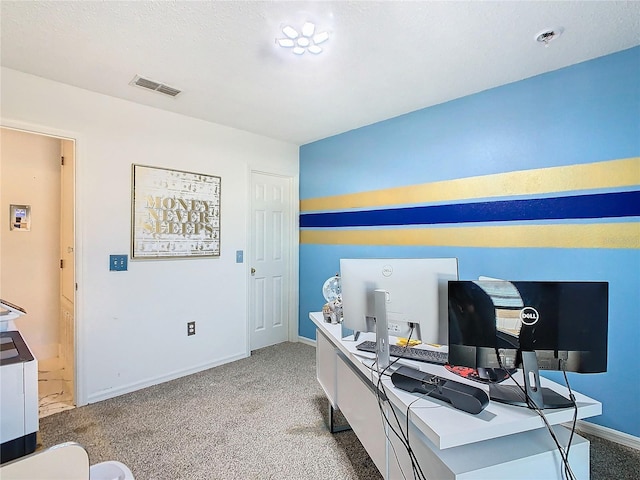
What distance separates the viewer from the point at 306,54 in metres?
2.05

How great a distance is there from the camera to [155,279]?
9.45 feet

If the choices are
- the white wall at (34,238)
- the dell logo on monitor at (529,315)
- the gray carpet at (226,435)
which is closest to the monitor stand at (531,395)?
the dell logo on monitor at (529,315)

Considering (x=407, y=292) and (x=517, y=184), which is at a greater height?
(x=517, y=184)

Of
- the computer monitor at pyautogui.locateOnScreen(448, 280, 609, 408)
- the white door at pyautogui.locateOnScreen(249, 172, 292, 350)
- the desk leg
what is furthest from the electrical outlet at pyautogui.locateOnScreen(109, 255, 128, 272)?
the computer monitor at pyautogui.locateOnScreen(448, 280, 609, 408)

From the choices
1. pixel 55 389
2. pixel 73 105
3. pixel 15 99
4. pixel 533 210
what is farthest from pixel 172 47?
pixel 55 389

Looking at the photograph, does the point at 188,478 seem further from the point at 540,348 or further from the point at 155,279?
the point at 540,348

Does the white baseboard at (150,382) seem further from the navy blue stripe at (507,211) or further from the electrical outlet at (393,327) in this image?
the electrical outlet at (393,327)

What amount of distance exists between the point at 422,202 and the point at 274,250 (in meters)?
1.85

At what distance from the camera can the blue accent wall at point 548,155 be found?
203 centimetres

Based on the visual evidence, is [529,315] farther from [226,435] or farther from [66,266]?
[66,266]

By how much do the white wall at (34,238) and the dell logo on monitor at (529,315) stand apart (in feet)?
13.7

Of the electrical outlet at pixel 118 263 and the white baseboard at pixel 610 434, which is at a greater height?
the electrical outlet at pixel 118 263

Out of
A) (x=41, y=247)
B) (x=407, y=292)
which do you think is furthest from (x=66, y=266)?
(x=407, y=292)

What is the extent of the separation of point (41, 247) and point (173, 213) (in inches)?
62.0
